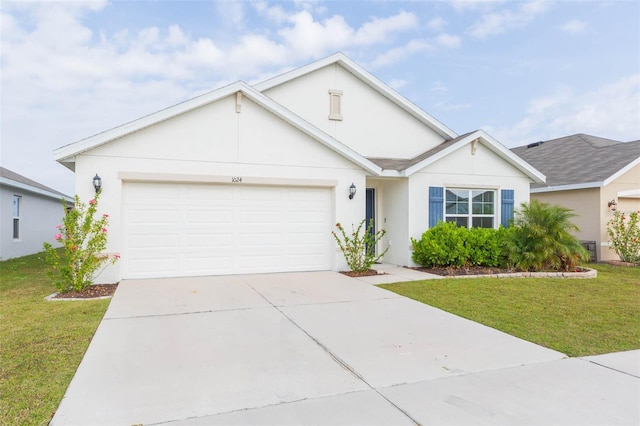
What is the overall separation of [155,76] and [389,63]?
885 cm

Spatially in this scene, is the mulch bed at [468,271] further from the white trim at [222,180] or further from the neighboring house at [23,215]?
the neighboring house at [23,215]

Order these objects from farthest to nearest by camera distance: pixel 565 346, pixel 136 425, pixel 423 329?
pixel 423 329 → pixel 565 346 → pixel 136 425

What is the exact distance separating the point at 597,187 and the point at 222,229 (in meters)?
12.3

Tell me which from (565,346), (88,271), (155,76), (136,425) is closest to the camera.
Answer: (136,425)

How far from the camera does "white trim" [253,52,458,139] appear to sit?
11781 millimetres

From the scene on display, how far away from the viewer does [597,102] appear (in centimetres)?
1548

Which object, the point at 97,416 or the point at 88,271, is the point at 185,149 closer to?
the point at 88,271

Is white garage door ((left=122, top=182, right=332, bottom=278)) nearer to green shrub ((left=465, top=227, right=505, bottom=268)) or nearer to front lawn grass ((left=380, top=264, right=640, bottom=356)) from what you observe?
front lawn grass ((left=380, top=264, right=640, bottom=356))

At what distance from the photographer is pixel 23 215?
14.9 metres

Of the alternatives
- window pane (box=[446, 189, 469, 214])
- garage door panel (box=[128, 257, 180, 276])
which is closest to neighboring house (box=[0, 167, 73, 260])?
garage door panel (box=[128, 257, 180, 276])

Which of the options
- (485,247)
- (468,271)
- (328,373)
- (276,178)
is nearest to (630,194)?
(485,247)

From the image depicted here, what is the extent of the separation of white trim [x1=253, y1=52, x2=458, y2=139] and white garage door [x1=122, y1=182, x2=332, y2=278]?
381 centimetres

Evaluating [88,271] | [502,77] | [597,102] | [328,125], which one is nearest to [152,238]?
[88,271]

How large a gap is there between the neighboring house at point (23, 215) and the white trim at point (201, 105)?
6505 mm
